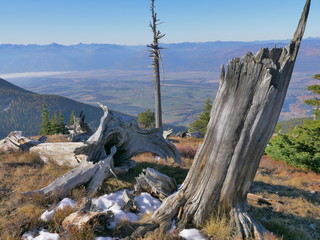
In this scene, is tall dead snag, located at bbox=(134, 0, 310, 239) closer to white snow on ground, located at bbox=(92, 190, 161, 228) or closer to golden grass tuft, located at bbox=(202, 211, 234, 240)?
golden grass tuft, located at bbox=(202, 211, 234, 240)

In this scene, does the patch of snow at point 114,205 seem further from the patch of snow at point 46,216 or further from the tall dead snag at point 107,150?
the patch of snow at point 46,216

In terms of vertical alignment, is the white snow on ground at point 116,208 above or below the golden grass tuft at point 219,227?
below

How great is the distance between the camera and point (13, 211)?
240 inches

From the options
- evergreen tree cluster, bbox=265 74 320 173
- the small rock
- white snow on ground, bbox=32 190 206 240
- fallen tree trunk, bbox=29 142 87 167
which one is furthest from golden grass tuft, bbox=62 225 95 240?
evergreen tree cluster, bbox=265 74 320 173

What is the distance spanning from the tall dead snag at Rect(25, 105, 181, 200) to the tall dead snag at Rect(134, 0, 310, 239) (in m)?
3.21

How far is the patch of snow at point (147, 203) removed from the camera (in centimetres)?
624

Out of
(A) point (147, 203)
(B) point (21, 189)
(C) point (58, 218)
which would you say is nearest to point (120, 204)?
(A) point (147, 203)

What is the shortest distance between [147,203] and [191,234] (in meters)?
1.92

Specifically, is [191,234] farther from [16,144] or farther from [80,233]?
[16,144]

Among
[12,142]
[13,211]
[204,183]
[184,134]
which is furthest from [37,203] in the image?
[184,134]

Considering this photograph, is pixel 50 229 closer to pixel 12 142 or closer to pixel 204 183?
pixel 204 183

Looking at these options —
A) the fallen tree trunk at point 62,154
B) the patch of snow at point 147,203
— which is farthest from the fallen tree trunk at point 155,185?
the fallen tree trunk at point 62,154

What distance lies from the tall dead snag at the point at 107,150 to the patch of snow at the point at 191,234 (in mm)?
3342

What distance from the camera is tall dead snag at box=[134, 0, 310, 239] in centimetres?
438
